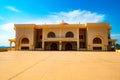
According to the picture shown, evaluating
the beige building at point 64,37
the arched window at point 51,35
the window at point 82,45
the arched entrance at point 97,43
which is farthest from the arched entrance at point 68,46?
the arched entrance at point 97,43

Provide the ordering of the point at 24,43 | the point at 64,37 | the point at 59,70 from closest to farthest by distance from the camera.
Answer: the point at 59,70
the point at 64,37
the point at 24,43

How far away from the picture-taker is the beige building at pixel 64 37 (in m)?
→ 39.7

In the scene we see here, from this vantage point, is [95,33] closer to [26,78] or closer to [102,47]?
[102,47]

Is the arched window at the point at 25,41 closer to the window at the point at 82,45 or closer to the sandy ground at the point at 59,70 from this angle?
the window at the point at 82,45

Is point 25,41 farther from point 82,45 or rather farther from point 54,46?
point 82,45

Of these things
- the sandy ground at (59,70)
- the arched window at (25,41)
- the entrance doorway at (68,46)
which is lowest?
the sandy ground at (59,70)

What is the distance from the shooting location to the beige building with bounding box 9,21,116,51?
39656 mm

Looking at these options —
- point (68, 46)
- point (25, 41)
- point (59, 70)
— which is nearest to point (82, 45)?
point (68, 46)

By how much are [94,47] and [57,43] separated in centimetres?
1095

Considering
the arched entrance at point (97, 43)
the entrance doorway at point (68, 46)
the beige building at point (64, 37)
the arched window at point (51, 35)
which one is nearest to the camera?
the beige building at point (64, 37)

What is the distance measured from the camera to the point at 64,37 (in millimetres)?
41719

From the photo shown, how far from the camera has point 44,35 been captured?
4206 cm

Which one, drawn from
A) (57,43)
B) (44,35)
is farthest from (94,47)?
(44,35)

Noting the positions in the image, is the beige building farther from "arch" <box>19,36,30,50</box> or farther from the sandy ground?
the sandy ground
